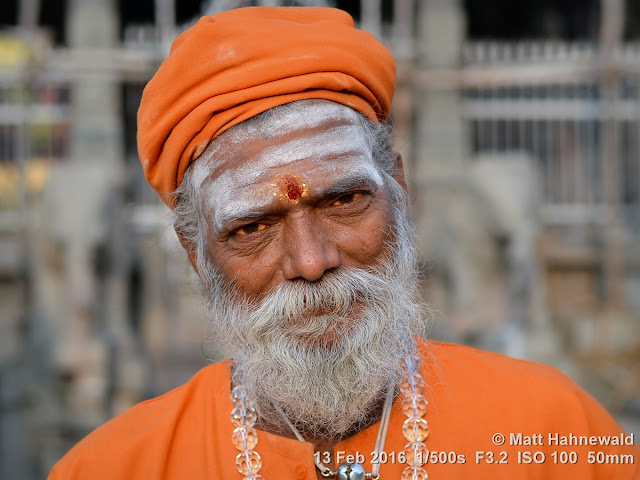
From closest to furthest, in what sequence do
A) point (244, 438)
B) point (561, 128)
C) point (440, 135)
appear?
point (244, 438)
point (561, 128)
point (440, 135)

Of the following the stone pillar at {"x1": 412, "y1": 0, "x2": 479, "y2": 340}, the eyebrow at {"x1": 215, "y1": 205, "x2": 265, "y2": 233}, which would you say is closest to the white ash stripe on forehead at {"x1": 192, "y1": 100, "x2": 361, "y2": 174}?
the eyebrow at {"x1": 215, "y1": 205, "x2": 265, "y2": 233}

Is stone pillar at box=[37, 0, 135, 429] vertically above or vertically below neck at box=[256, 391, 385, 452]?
below

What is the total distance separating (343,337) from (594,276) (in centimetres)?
647

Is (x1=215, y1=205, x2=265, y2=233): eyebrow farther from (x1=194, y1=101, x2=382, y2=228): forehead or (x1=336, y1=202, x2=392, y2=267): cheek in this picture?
(x1=336, y1=202, x2=392, y2=267): cheek

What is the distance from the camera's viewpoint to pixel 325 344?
1790 mm

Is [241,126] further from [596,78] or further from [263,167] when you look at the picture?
[596,78]

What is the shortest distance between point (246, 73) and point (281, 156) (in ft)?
0.74

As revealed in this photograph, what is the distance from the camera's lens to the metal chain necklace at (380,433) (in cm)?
179

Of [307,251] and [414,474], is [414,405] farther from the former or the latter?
[307,251]

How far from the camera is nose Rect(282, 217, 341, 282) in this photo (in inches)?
68.2

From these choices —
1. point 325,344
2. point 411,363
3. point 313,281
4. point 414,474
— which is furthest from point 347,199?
point 414,474

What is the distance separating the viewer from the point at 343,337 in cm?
179

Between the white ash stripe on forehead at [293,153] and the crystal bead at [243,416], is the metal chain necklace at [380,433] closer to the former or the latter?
the crystal bead at [243,416]

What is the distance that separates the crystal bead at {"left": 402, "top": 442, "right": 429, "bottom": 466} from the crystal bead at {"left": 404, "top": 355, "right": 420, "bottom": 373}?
21cm
